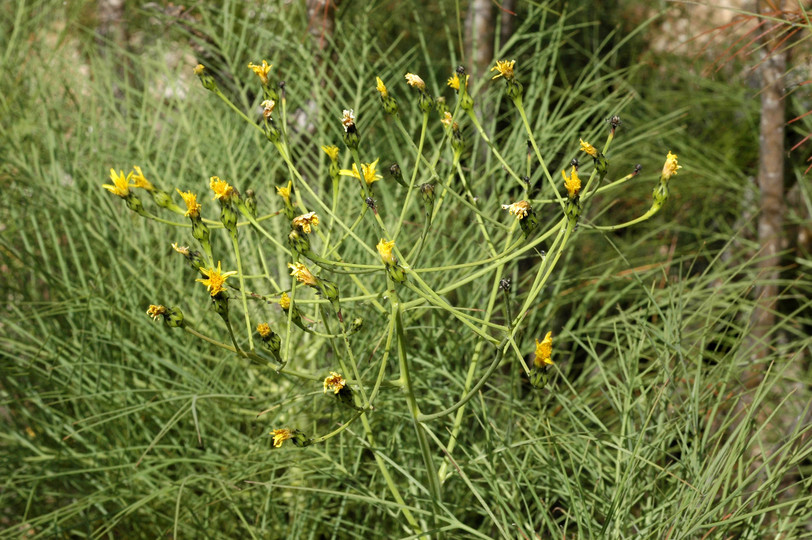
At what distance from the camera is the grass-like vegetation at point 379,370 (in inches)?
22.9

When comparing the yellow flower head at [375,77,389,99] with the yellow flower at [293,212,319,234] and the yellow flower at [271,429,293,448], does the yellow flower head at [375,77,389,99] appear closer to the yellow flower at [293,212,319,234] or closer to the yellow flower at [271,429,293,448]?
the yellow flower at [293,212,319,234]

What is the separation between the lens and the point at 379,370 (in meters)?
0.58

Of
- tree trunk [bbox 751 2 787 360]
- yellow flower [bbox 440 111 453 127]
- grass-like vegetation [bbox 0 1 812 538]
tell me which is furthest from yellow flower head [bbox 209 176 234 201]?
tree trunk [bbox 751 2 787 360]

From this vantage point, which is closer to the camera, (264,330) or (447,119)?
(264,330)

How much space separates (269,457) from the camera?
724mm

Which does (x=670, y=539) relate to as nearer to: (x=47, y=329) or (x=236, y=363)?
(x=236, y=363)

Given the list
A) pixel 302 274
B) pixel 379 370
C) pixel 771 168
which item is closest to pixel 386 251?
pixel 302 274

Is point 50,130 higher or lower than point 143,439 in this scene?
higher

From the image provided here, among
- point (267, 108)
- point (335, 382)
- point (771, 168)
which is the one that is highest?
point (267, 108)

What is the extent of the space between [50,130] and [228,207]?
696mm

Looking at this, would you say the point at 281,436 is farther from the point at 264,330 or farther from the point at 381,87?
the point at 381,87

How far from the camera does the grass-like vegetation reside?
0.58 m

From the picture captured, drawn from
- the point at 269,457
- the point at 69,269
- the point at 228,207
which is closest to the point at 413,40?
the point at 69,269

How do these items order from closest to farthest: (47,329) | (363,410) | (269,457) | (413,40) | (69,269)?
(363,410), (269,457), (47,329), (69,269), (413,40)
